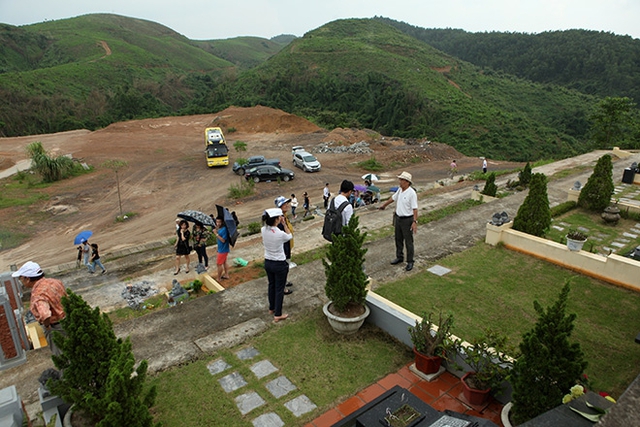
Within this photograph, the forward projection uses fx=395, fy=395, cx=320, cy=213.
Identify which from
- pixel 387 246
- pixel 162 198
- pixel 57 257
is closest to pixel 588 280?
pixel 387 246

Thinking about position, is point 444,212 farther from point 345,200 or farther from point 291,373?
point 291,373

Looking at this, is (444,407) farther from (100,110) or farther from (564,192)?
(100,110)

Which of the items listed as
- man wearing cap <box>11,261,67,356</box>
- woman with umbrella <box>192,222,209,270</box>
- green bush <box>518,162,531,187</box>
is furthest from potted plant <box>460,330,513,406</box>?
green bush <box>518,162,531,187</box>

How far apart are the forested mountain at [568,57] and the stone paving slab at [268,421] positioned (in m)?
84.1

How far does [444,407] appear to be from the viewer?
12.2ft

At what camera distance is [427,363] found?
4.09 meters

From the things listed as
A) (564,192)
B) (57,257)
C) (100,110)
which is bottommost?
(57,257)

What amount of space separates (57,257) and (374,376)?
14.4m

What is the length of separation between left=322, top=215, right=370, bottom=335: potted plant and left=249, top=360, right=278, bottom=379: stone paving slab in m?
0.90

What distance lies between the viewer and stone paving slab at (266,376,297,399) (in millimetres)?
3980

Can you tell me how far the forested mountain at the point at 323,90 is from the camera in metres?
42.7

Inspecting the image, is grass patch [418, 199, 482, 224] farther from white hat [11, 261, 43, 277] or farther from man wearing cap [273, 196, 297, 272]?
white hat [11, 261, 43, 277]

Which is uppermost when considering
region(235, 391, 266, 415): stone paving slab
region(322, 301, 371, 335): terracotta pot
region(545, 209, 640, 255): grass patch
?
region(322, 301, 371, 335): terracotta pot

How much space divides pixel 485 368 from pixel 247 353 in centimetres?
258
